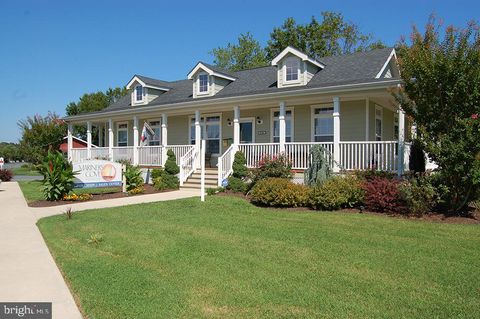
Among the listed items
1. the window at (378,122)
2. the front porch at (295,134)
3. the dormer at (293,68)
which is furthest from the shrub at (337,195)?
the dormer at (293,68)

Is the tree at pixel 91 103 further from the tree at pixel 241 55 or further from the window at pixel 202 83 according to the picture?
the window at pixel 202 83

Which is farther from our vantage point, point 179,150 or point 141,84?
point 141,84

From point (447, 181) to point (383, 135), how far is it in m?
7.54

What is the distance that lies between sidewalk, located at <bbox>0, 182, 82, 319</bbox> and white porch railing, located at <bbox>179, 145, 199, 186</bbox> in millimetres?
8070

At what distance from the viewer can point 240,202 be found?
A: 11453 mm

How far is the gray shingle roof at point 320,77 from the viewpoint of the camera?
14921mm

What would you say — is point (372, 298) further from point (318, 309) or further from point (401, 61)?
point (401, 61)

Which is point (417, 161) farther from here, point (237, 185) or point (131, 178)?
point (131, 178)

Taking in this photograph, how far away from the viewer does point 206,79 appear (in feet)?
63.9

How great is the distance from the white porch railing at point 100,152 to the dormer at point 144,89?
3312mm

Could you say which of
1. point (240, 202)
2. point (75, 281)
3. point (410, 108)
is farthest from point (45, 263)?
point (410, 108)

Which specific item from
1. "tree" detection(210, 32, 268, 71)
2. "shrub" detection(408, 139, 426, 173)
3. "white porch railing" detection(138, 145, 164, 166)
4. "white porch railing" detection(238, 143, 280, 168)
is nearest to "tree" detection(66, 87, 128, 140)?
"tree" detection(210, 32, 268, 71)

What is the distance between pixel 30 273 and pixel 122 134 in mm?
19835

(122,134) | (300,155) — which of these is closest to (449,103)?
(300,155)
